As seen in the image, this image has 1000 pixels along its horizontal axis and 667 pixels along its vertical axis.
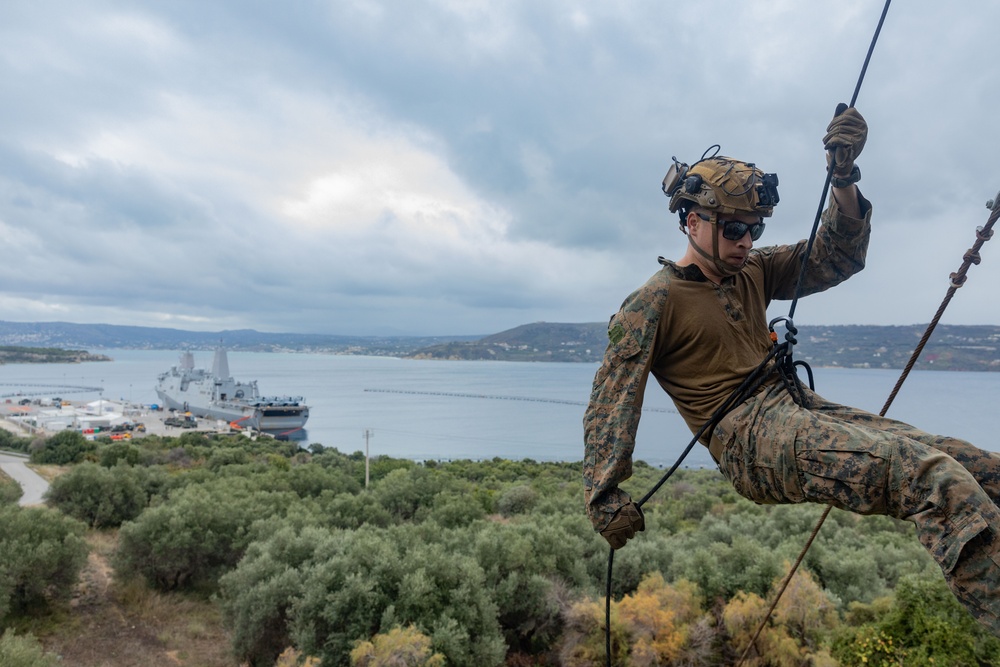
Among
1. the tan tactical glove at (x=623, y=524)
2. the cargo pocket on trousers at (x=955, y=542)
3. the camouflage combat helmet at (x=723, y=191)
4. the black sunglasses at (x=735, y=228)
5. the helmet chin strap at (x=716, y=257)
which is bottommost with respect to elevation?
the tan tactical glove at (x=623, y=524)

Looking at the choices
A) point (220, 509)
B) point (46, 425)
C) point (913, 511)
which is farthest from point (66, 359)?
point (913, 511)

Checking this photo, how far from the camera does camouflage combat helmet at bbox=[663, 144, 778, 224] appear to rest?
254 centimetres

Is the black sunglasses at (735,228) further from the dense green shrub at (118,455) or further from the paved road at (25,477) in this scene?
the dense green shrub at (118,455)

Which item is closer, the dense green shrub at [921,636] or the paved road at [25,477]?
the dense green shrub at [921,636]

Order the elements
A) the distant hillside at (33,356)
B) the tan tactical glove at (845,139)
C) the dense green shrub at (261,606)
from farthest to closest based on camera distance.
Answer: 1. the distant hillside at (33,356)
2. the dense green shrub at (261,606)
3. the tan tactical glove at (845,139)

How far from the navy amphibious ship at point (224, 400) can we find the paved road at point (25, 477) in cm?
2421

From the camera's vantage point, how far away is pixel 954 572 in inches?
74.7

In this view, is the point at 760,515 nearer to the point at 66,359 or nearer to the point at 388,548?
the point at 388,548

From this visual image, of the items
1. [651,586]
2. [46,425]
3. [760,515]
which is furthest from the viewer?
[46,425]

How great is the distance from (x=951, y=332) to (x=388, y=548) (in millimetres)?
97653

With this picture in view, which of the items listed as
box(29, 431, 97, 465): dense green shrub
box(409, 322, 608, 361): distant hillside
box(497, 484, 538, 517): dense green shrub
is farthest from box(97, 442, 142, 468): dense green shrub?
box(409, 322, 608, 361): distant hillside

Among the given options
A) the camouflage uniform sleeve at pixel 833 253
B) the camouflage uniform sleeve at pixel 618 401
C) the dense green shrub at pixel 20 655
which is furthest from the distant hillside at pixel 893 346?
the camouflage uniform sleeve at pixel 618 401

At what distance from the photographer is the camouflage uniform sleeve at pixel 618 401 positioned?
2291 millimetres

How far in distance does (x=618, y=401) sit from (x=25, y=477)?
97.0 ft
